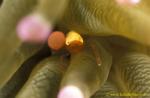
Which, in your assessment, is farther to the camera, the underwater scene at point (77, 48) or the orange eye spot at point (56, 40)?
the orange eye spot at point (56, 40)

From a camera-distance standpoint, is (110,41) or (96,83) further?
(110,41)

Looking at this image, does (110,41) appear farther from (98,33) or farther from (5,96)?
(5,96)

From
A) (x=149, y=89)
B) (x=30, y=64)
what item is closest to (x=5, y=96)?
(x=30, y=64)
